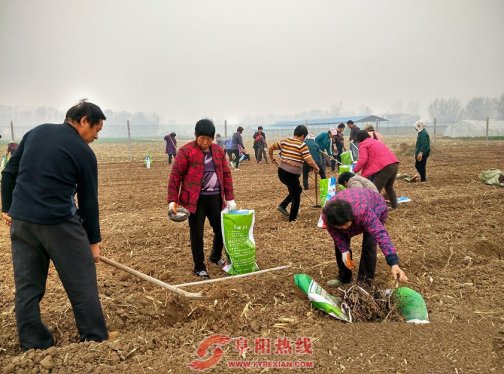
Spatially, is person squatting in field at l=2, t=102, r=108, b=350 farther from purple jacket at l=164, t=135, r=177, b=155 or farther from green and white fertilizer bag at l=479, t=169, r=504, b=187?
purple jacket at l=164, t=135, r=177, b=155

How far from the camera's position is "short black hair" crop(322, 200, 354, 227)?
3039 mm

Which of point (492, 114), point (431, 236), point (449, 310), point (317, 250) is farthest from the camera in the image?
point (492, 114)

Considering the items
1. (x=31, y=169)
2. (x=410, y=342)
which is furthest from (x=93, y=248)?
(x=410, y=342)

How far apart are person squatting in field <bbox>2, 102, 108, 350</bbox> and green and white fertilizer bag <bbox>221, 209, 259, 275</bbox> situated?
1.47 metres

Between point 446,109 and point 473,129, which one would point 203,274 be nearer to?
point 473,129

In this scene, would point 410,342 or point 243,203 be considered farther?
point 243,203

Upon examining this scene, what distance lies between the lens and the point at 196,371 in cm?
269

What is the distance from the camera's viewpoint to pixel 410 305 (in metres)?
3.46

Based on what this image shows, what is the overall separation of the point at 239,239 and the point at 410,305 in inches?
66.8

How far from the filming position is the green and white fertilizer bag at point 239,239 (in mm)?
4129

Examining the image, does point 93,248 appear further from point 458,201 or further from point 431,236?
point 458,201

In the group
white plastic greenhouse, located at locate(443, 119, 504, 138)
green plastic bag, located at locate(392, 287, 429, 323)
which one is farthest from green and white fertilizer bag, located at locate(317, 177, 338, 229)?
white plastic greenhouse, located at locate(443, 119, 504, 138)

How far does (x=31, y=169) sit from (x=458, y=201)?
298 inches

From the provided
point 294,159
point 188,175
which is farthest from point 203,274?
point 294,159
